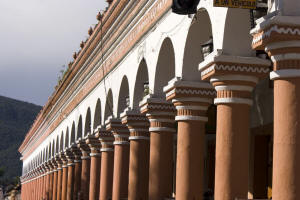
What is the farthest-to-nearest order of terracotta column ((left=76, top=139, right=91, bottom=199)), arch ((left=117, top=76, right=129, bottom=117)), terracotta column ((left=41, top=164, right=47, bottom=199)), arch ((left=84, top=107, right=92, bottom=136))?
terracotta column ((left=41, top=164, right=47, bottom=199)) < arch ((left=84, top=107, right=92, bottom=136)) < terracotta column ((left=76, top=139, right=91, bottom=199)) < arch ((left=117, top=76, right=129, bottom=117))

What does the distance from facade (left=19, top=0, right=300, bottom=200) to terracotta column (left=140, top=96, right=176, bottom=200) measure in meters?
0.03

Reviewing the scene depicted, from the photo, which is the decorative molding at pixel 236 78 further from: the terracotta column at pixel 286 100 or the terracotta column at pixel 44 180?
the terracotta column at pixel 44 180

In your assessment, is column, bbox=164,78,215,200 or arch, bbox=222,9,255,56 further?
column, bbox=164,78,215,200

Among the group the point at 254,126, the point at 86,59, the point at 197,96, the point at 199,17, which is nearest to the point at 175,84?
the point at 197,96

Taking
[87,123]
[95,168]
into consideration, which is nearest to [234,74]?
[95,168]

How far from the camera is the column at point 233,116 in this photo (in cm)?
1135

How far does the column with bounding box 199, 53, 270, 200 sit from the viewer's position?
11352mm

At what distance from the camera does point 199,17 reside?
13.6 metres

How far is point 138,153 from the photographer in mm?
19172

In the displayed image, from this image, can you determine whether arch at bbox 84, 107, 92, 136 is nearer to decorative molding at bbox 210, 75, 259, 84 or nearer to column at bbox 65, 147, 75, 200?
column at bbox 65, 147, 75, 200

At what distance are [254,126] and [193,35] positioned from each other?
5.03 metres

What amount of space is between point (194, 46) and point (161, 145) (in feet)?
11.6

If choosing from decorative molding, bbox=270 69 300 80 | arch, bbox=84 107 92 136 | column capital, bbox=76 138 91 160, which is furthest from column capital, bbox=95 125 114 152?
decorative molding, bbox=270 69 300 80

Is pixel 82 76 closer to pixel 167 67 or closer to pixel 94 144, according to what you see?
pixel 94 144
